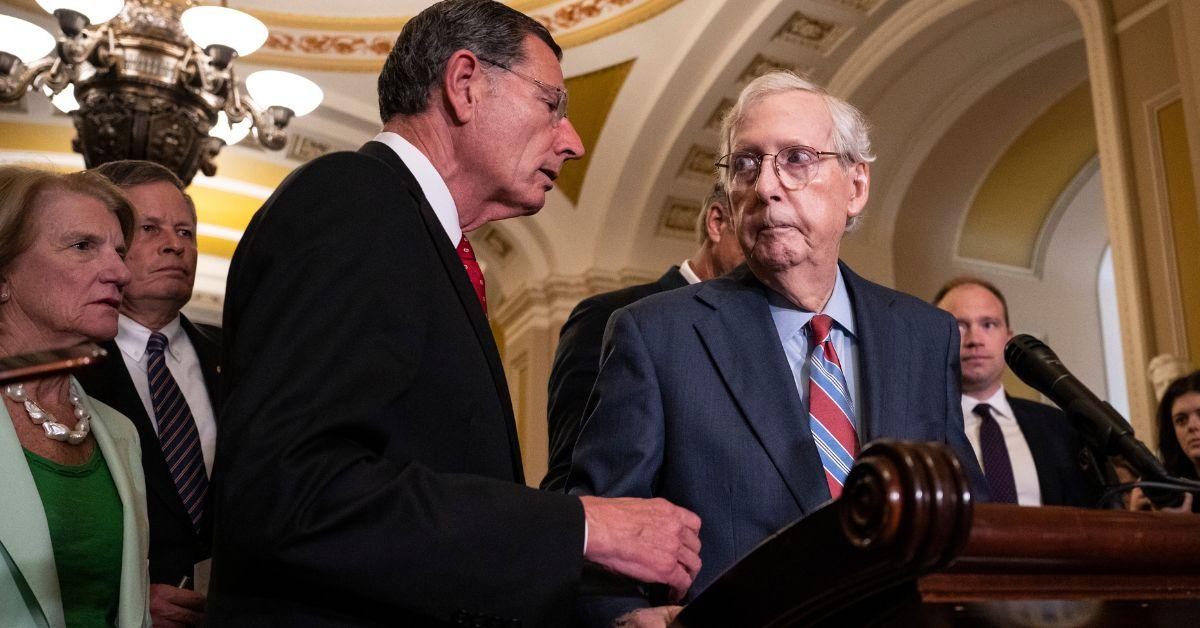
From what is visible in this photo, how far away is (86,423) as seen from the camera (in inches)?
Result: 82.4

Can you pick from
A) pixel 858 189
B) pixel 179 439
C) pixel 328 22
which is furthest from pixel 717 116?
pixel 858 189

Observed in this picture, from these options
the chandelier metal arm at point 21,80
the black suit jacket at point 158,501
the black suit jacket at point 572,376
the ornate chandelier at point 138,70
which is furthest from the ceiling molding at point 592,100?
the black suit jacket at point 158,501

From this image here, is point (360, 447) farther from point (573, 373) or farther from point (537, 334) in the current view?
point (537, 334)

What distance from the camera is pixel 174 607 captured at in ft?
7.18

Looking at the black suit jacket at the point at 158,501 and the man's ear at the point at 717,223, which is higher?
the man's ear at the point at 717,223

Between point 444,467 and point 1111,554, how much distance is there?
75 centimetres

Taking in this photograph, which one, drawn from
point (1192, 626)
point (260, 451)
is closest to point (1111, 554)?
point (1192, 626)

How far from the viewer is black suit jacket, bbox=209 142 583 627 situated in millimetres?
1234

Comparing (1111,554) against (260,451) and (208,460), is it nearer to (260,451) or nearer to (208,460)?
(260,451)

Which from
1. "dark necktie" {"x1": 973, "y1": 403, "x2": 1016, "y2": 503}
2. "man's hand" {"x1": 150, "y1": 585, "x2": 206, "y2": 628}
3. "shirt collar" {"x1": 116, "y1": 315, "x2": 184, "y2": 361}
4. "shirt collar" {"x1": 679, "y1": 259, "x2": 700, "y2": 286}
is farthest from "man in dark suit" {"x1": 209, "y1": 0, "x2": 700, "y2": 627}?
"dark necktie" {"x1": 973, "y1": 403, "x2": 1016, "y2": 503}

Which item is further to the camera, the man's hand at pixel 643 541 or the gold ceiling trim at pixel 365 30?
the gold ceiling trim at pixel 365 30

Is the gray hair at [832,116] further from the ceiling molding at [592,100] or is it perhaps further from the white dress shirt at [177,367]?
the ceiling molding at [592,100]

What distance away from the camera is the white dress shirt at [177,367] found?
2.62m

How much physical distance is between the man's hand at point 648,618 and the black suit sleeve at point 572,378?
1.24m
